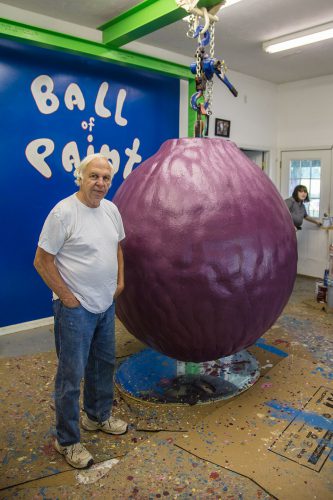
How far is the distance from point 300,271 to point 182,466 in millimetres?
4450

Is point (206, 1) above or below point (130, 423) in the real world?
above

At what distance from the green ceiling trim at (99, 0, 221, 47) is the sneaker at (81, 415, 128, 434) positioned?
A: 2.59 meters

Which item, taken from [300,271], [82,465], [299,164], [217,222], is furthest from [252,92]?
[82,465]

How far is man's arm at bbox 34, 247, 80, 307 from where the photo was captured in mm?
1649

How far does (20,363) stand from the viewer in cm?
282

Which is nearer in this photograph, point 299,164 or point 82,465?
point 82,465

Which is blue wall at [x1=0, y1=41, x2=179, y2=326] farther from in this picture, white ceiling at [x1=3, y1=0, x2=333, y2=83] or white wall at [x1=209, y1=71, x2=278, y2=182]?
white wall at [x1=209, y1=71, x2=278, y2=182]

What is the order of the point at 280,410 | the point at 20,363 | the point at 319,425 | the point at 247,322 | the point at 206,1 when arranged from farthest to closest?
the point at 20,363 < the point at 206,1 < the point at 280,410 < the point at 319,425 < the point at 247,322

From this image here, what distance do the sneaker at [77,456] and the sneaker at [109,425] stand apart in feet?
0.69

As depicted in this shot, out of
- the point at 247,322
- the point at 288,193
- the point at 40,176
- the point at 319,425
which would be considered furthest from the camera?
→ the point at 288,193

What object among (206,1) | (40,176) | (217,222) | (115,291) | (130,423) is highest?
(206,1)

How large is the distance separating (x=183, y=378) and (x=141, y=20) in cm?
260

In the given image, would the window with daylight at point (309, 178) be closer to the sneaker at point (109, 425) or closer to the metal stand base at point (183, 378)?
the metal stand base at point (183, 378)

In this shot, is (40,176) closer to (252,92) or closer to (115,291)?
(115,291)
